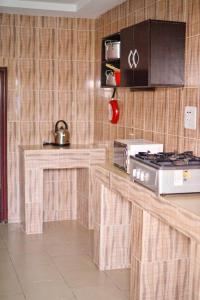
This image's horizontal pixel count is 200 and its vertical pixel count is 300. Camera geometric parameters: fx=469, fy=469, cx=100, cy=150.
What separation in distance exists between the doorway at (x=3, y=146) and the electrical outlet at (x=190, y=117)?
248 centimetres

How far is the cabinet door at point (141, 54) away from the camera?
3.47m

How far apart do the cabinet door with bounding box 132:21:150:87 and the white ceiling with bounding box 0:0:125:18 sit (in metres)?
1.11

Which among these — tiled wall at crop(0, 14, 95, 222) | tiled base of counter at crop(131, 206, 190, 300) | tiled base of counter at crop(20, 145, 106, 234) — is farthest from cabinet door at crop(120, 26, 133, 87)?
tiled wall at crop(0, 14, 95, 222)

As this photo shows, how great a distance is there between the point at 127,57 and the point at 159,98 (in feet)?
1.41

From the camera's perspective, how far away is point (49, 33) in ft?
17.5

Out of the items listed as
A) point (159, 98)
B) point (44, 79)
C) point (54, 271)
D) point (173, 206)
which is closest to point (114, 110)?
point (159, 98)

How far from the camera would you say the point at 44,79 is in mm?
5367

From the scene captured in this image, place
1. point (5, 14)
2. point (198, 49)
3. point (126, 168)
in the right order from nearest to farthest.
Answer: point (198, 49)
point (126, 168)
point (5, 14)

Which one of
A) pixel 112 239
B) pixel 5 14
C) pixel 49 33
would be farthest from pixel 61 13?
pixel 112 239

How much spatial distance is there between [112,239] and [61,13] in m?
2.61

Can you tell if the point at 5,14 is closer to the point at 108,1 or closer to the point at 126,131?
the point at 108,1

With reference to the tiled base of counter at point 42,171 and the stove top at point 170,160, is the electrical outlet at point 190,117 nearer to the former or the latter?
the stove top at point 170,160

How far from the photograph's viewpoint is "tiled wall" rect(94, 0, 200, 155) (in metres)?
3.36

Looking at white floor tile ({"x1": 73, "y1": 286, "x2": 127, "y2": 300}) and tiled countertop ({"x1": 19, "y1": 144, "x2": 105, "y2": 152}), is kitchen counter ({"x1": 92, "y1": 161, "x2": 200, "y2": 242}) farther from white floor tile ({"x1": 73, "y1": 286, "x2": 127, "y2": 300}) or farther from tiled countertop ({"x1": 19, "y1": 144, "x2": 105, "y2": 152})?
tiled countertop ({"x1": 19, "y1": 144, "x2": 105, "y2": 152})
